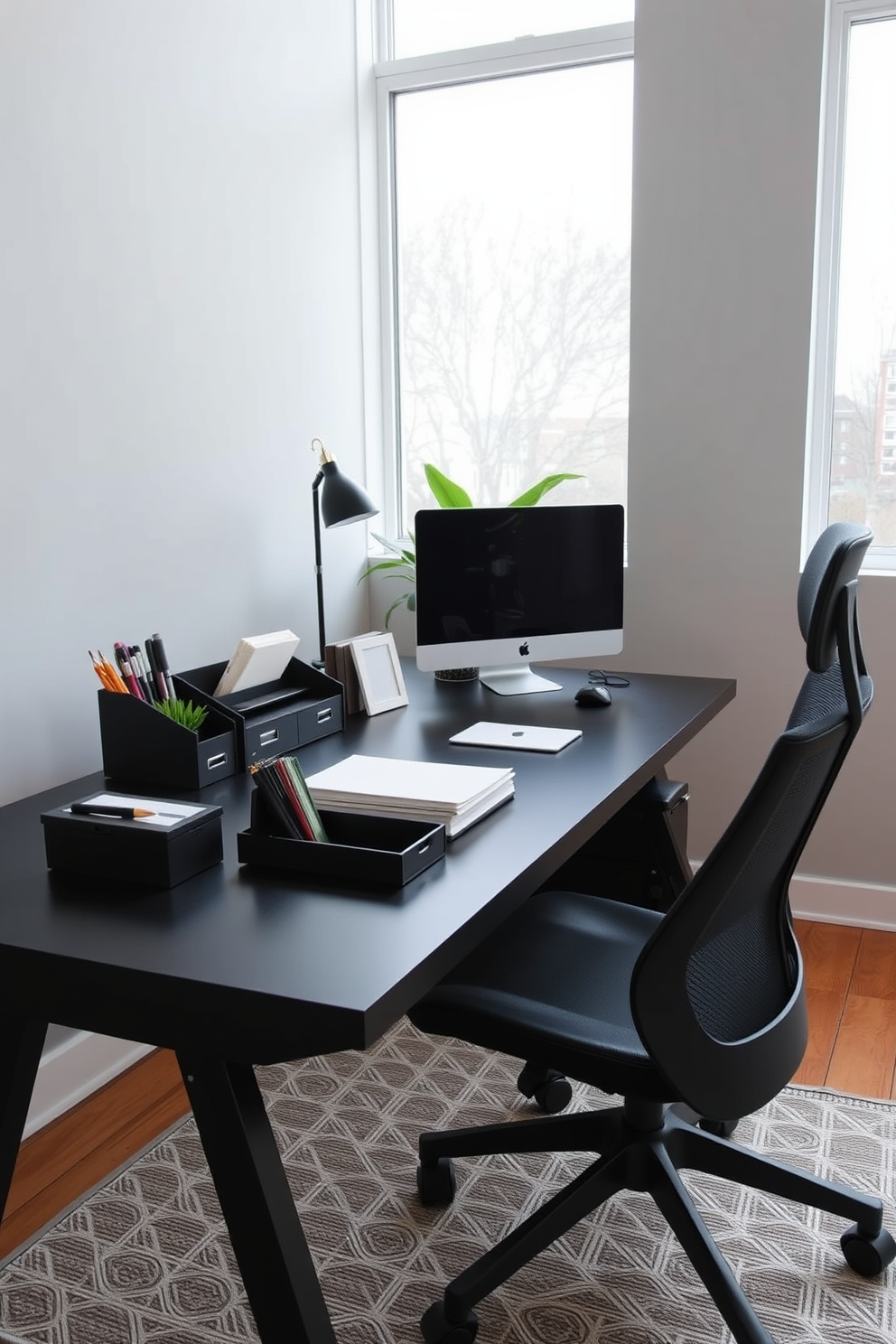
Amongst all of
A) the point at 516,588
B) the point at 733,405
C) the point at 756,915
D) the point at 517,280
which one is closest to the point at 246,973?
the point at 756,915

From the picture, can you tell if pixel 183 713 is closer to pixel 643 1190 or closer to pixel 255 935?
pixel 255 935

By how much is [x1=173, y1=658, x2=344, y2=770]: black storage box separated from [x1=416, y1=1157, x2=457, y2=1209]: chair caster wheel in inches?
28.2

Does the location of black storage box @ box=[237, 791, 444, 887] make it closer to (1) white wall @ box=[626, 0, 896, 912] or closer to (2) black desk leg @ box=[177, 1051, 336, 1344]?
(2) black desk leg @ box=[177, 1051, 336, 1344]

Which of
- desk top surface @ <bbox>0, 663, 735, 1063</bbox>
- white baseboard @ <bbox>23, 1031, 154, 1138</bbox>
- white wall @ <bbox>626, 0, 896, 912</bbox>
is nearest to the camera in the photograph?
desk top surface @ <bbox>0, 663, 735, 1063</bbox>

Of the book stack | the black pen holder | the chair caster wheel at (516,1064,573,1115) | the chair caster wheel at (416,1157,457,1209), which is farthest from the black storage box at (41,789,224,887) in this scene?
the chair caster wheel at (516,1064,573,1115)

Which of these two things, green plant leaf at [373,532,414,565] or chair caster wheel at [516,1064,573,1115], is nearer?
chair caster wheel at [516,1064,573,1115]

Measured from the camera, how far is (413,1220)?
6.17 ft

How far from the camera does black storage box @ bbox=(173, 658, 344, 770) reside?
6.40 ft

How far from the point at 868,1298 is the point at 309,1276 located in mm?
924

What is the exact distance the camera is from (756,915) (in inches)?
60.3

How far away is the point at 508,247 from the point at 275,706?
5.71 feet

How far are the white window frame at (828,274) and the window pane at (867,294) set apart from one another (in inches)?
0.8

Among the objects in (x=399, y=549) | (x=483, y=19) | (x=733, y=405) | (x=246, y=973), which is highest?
(x=483, y=19)

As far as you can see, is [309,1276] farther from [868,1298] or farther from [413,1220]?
[868,1298]
